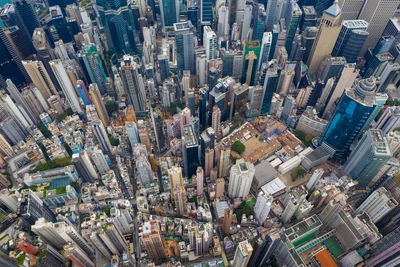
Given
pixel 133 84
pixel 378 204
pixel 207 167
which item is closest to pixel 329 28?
pixel 378 204

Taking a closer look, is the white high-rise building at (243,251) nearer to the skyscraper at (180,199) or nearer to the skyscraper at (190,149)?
the skyscraper at (180,199)

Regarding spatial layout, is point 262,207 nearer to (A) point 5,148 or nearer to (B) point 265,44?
(B) point 265,44

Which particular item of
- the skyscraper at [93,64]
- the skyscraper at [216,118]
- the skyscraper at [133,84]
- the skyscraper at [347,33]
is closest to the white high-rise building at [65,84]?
the skyscraper at [93,64]

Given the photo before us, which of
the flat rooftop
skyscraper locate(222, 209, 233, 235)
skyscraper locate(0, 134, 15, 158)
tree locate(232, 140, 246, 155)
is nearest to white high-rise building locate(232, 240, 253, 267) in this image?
skyscraper locate(222, 209, 233, 235)

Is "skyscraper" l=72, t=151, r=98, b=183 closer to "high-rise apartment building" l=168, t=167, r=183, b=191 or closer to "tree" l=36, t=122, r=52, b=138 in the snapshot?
"high-rise apartment building" l=168, t=167, r=183, b=191

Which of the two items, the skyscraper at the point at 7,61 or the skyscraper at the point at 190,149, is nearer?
the skyscraper at the point at 190,149

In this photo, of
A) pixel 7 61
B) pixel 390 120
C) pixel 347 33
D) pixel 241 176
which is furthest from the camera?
pixel 7 61
